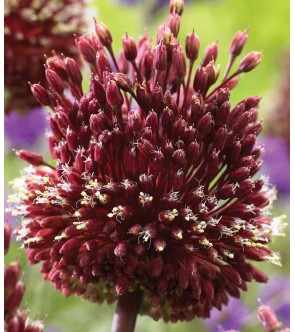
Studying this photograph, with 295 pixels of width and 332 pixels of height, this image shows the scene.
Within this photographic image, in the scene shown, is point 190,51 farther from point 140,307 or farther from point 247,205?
point 140,307

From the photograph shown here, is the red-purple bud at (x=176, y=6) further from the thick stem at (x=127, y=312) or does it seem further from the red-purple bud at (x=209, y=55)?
the thick stem at (x=127, y=312)

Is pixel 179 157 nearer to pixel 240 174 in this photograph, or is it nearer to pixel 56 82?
pixel 240 174

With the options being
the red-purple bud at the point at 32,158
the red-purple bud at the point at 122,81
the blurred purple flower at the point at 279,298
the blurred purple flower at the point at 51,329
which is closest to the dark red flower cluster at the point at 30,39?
the red-purple bud at the point at 32,158

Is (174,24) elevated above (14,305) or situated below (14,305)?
above

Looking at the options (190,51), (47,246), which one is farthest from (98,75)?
(47,246)

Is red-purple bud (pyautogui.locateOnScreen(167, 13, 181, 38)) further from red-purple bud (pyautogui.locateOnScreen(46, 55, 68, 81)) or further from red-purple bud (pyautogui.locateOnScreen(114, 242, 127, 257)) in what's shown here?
red-purple bud (pyautogui.locateOnScreen(114, 242, 127, 257))

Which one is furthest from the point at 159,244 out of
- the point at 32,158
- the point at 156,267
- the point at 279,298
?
the point at 279,298

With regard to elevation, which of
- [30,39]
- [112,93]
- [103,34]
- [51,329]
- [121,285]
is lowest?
[51,329]
